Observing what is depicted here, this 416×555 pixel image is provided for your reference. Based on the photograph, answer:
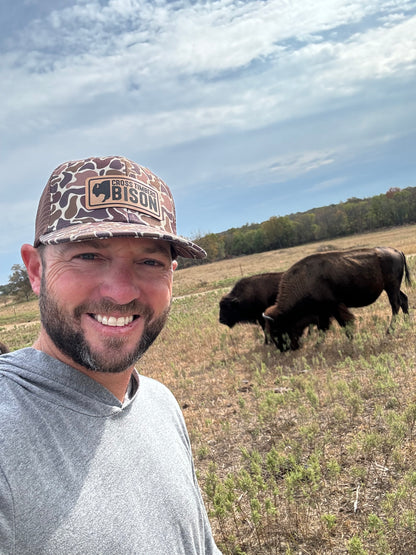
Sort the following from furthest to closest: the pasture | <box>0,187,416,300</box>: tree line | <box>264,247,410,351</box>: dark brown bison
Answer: <box>0,187,416,300</box>: tree line, <box>264,247,410,351</box>: dark brown bison, the pasture

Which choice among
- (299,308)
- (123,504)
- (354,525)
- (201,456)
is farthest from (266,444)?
(299,308)

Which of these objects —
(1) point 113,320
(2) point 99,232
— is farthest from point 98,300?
(2) point 99,232

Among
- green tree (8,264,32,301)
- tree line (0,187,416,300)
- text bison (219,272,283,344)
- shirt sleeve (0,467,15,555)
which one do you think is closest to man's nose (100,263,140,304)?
shirt sleeve (0,467,15,555)

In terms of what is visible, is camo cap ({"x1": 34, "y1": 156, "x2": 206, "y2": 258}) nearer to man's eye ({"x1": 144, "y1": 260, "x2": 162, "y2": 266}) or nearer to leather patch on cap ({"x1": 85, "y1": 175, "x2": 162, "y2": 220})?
leather patch on cap ({"x1": 85, "y1": 175, "x2": 162, "y2": 220})

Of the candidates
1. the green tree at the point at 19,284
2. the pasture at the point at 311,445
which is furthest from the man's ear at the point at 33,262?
the green tree at the point at 19,284

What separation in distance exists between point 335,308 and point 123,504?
9201 mm

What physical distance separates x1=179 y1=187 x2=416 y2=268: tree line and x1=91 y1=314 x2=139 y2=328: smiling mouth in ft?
332

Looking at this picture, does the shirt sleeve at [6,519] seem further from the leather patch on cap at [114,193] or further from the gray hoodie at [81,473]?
the leather patch on cap at [114,193]

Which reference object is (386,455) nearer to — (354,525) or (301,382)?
(354,525)

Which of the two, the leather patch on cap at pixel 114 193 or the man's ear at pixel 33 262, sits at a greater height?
the leather patch on cap at pixel 114 193

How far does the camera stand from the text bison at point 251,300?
12258 mm

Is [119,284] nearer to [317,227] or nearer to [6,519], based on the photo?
[6,519]

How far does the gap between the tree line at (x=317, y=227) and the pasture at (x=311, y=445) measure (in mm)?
94763

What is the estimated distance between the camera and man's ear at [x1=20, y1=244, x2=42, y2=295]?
1.70 meters
